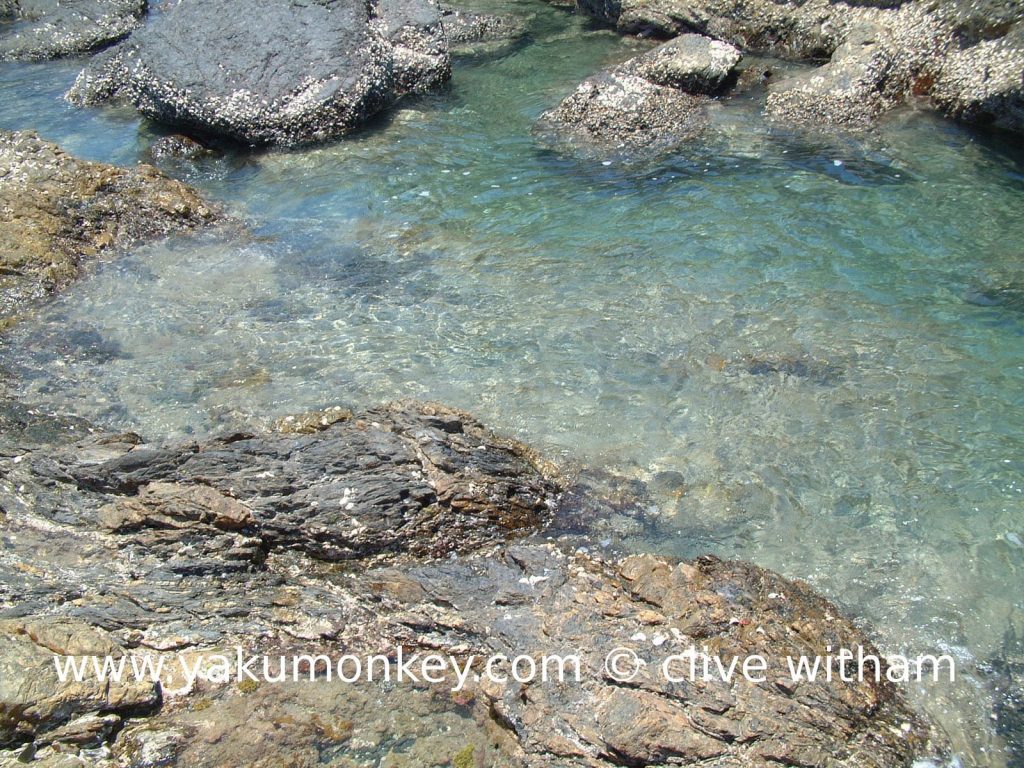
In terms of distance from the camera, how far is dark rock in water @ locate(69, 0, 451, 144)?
1016cm

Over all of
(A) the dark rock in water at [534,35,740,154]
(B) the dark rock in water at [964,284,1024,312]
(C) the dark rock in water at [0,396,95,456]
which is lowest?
(C) the dark rock in water at [0,396,95,456]

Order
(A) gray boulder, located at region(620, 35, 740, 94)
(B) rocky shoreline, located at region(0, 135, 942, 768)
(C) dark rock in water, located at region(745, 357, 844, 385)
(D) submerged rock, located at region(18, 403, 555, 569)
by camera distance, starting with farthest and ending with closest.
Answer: (A) gray boulder, located at region(620, 35, 740, 94)
(C) dark rock in water, located at region(745, 357, 844, 385)
(D) submerged rock, located at region(18, 403, 555, 569)
(B) rocky shoreline, located at region(0, 135, 942, 768)

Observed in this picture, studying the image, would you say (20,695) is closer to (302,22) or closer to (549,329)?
(549,329)

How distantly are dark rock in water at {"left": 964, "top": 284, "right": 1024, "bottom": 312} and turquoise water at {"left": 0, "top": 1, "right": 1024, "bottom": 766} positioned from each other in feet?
0.36

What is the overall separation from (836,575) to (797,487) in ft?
2.35

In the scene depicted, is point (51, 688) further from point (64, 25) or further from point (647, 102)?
point (64, 25)

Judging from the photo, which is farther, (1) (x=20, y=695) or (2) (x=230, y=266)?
(2) (x=230, y=266)

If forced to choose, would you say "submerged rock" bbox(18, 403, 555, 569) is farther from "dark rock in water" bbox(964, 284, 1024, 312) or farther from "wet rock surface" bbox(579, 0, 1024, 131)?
"wet rock surface" bbox(579, 0, 1024, 131)

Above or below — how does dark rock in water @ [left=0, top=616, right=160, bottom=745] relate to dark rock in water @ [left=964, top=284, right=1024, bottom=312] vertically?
above

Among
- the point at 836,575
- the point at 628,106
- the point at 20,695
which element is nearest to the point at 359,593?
the point at 20,695

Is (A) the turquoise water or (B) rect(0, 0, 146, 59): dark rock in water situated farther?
(B) rect(0, 0, 146, 59): dark rock in water

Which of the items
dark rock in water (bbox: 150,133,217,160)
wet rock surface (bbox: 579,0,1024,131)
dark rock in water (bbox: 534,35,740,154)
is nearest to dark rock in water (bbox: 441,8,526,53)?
dark rock in water (bbox: 534,35,740,154)

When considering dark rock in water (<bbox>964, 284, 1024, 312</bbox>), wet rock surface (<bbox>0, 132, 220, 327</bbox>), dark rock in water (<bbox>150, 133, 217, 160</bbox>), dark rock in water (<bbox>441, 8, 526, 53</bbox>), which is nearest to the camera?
dark rock in water (<bbox>964, 284, 1024, 312</bbox>)

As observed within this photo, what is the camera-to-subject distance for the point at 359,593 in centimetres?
406
